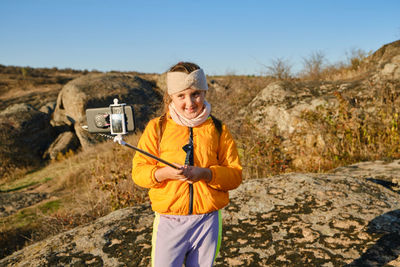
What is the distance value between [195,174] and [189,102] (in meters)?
Answer: 0.44

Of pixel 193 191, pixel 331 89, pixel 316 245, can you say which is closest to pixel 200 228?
pixel 193 191

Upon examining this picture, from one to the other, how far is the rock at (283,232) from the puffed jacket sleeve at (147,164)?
0.99 m

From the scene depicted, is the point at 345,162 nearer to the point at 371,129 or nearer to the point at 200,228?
the point at 371,129

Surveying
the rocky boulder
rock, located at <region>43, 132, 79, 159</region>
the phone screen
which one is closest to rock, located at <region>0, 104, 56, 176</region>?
rock, located at <region>43, 132, 79, 159</region>

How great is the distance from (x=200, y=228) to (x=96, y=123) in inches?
32.2

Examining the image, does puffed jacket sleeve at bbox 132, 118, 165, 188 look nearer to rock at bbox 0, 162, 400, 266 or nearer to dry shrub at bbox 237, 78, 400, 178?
rock at bbox 0, 162, 400, 266

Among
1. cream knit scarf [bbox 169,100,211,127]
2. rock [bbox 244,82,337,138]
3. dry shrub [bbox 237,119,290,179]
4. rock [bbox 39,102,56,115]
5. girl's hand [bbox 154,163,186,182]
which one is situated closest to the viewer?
girl's hand [bbox 154,163,186,182]

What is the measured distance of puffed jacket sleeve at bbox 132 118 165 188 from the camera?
1503 mm

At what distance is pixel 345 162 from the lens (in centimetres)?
489

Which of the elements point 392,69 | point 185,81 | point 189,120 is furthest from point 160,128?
point 392,69

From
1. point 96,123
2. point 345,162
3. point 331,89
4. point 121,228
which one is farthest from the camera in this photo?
point 331,89

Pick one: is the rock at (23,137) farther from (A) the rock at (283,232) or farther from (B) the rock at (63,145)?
(A) the rock at (283,232)

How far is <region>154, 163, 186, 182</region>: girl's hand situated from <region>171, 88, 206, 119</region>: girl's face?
0.35 m

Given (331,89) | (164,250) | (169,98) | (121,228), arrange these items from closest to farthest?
(164,250)
(169,98)
(121,228)
(331,89)
